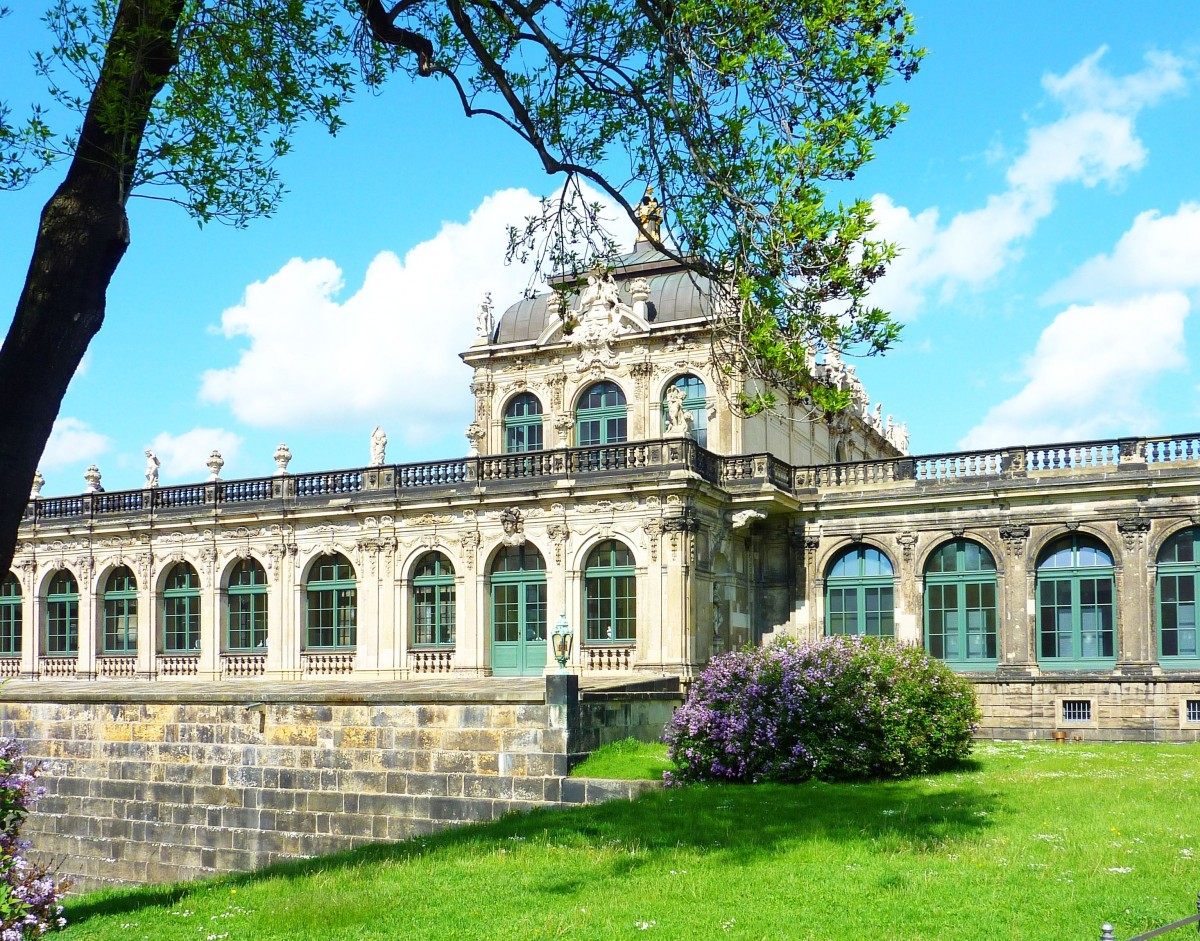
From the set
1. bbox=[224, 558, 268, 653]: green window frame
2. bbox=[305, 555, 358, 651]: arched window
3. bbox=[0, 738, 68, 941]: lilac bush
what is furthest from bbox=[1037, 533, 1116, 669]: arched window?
bbox=[0, 738, 68, 941]: lilac bush

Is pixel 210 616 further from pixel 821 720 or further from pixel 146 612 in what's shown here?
pixel 821 720

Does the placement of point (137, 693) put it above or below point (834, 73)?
below

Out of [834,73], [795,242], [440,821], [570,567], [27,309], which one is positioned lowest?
[440,821]

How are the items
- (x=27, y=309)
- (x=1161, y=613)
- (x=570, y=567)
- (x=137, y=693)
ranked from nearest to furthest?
1. (x=27, y=309)
2. (x=137, y=693)
3. (x=1161, y=613)
4. (x=570, y=567)

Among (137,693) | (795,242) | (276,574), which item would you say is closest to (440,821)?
(137,693)

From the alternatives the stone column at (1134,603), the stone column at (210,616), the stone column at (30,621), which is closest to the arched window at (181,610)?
the stone column at (210,616)

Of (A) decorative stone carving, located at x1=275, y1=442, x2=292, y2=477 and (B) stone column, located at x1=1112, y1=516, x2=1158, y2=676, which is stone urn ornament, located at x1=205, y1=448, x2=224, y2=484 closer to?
(A) decorative stone carving, located at x1=275, y1=442, x2=292, y2=477

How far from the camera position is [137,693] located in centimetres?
2178

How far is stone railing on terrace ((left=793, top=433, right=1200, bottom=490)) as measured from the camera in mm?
28125

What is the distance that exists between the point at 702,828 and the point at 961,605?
17206 millimetres

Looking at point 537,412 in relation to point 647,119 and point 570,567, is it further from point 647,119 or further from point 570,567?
point 647,119

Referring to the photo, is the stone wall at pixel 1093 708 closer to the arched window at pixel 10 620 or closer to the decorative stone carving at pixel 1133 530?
the decorative stone carving at pixel 1133 530

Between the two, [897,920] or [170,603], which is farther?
[170,603]

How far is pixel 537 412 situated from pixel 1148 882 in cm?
2574
